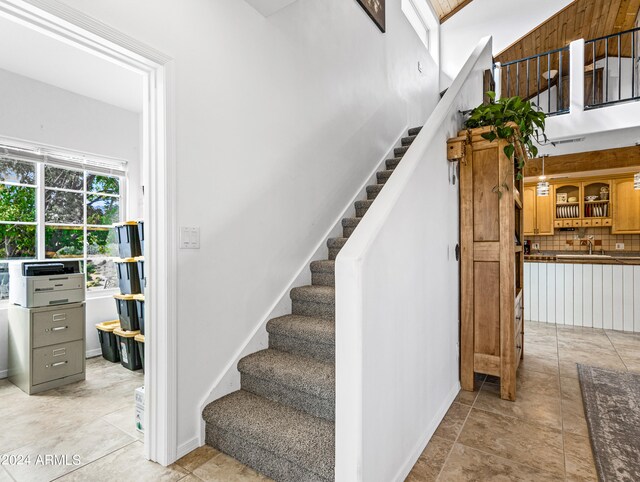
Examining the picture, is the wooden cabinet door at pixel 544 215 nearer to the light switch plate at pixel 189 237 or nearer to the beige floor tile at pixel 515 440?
the beige floor tile at pixel 515 440

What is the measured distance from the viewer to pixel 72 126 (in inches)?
143

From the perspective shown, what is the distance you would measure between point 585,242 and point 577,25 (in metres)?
4.17

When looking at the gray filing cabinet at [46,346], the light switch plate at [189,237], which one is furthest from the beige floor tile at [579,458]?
the gray filing cabinet at [46,346]

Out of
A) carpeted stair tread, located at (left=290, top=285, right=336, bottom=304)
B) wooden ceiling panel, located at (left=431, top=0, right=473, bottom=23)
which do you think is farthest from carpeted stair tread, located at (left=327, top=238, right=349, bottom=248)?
wooden ceiling panel, located at (left=431, top=0, right=473, bottom=23)

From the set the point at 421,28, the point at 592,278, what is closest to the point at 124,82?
the point at 421,28

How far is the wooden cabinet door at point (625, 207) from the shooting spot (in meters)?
6.68

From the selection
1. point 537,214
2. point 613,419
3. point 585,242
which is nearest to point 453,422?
point 613,419

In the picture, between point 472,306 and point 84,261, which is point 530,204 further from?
point 84,261

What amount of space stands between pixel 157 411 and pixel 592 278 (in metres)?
5.60

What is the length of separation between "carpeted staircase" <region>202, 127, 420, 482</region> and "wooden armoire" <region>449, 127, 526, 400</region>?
1.08 m

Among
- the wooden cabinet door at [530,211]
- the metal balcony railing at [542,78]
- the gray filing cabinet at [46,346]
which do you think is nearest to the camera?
the gray filing cabinet at [46,346]

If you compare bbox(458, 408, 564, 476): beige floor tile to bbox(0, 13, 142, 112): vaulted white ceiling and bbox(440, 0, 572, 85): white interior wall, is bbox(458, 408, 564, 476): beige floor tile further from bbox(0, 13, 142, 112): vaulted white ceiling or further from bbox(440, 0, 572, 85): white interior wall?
bbox(440, 0, 572, 85): white interior wall

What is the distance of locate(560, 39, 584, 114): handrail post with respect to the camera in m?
4.65

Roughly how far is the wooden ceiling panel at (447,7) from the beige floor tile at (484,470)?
7.42 metres
